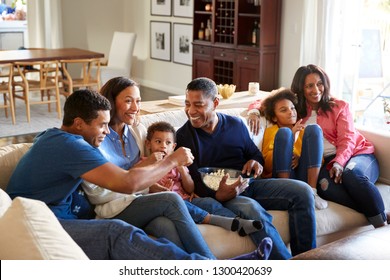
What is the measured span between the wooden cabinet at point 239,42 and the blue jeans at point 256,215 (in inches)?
153

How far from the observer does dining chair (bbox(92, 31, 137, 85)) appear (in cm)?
821

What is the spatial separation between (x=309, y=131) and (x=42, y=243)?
1.89 metres

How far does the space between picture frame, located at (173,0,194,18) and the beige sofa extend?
4908 mm

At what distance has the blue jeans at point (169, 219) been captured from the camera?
7.95ft

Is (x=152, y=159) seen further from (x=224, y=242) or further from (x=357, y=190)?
(x=357, y=190)

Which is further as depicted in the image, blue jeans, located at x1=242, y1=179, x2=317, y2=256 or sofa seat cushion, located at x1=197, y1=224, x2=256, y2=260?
blue jeans, located at x1=242, y1=179, x2=317, y2=256

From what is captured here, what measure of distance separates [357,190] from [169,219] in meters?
1.14

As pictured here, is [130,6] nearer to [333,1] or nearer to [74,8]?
[74,8]

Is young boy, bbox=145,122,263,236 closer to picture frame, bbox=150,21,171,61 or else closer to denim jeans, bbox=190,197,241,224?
denim jeans, bbox=190,197,241,224

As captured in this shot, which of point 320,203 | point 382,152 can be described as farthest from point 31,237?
point 382,152

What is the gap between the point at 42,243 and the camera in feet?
5.37

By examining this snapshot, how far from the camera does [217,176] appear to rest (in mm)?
2898

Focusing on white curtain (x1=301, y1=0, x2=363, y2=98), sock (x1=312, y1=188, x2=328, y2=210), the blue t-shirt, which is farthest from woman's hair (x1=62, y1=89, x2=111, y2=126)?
white curtain (x1=301, y1=0, x2=363, y2=98)
